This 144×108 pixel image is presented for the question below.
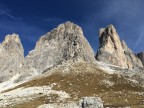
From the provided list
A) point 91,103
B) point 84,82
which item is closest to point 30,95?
point 84,82

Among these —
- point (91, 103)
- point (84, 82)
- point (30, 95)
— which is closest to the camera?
point (91, 103)

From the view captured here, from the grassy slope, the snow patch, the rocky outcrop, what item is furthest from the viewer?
the grassy slope

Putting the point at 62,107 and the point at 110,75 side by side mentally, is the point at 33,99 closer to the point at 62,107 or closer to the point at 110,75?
the point at 62,107

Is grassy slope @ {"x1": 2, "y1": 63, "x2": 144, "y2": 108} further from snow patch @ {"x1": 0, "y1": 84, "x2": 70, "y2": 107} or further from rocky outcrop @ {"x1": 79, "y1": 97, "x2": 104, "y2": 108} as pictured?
rocky outcrop @ {"x1": 79, "y1": 97, "x2": 104, "y2": 108}

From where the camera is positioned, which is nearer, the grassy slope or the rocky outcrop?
the rocky outcrop

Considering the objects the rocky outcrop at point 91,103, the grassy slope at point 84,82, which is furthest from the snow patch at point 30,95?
the rocky outcrop at point 91,103

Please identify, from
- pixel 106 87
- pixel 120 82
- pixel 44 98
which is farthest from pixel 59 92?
pixel 120 82

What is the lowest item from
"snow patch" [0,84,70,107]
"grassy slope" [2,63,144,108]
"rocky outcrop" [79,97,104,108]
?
"rocky outcrop" [79,97,104,108]

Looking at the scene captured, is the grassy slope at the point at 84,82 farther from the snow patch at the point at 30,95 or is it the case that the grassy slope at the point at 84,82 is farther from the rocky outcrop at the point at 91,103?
the rocky outcrop at the point at 91,103

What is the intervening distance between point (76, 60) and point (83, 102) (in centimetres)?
12366

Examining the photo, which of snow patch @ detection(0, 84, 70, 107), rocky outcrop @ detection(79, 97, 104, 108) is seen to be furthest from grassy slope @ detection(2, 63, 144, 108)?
rocky outcrop @ detection(79, 97, 104, 108)

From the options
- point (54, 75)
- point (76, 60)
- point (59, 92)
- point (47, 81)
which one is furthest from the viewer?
point (76, 60)

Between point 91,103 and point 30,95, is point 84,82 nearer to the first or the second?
point 30,95

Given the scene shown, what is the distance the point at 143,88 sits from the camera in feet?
436
